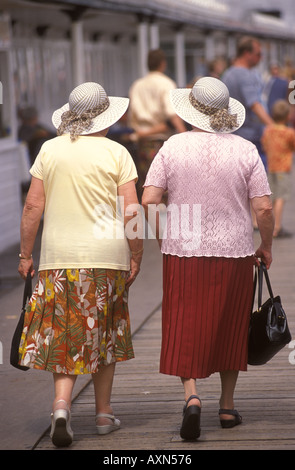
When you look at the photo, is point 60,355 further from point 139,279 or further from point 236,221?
point 139,279

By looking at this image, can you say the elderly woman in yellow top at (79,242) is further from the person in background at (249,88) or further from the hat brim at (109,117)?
the person in background at (249,88)

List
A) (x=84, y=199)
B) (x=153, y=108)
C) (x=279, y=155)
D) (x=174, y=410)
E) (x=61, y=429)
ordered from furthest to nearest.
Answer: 1. (x=153, y=108)
2. (x=279, y=155)
3. (x=174, y=410)
4. (x=84, y=199)
5. (x=61, y=429)

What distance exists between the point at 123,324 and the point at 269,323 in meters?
0.66

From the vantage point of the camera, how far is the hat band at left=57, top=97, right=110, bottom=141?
15.2 feet

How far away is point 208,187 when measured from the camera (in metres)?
4.64

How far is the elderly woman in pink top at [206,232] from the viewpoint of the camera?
4637mm

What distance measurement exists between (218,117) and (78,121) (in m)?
0.62

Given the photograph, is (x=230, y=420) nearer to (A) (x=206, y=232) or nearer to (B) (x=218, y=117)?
(A) (x=206, y=232)

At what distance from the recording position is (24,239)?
185 inches

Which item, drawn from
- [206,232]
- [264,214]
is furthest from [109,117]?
[264,214]

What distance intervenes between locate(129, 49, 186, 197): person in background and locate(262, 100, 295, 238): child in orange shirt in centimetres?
95

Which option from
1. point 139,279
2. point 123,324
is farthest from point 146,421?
point 139,279

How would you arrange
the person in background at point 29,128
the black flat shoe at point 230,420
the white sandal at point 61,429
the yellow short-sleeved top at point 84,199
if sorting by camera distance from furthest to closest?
the person in background at point 29,128 → the black flat shoe at point 230,420 → the yellow short-sleeved top at point 84,199 → the white sandal at point 61,429

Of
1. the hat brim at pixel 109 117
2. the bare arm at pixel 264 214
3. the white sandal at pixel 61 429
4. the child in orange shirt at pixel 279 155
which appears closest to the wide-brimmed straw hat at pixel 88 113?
the hat brim at pixel 109 117
